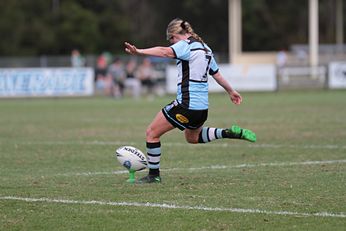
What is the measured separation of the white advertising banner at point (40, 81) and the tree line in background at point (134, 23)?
24934mm

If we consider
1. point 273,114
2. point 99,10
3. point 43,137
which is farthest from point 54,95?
point 99,10

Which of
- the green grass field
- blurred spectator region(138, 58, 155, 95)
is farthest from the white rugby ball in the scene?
blurred spectator region(138, 58, 155, 95)

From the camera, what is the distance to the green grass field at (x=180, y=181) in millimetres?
7727

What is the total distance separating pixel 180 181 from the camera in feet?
33.9

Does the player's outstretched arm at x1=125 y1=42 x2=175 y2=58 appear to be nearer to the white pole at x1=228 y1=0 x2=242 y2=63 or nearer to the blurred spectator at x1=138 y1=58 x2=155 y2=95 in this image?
the blurred spectator at x1=138 y1=58 x2=155 y2=95

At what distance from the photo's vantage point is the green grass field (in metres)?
7.73

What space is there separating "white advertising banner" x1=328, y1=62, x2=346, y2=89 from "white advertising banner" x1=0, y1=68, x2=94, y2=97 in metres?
11.8

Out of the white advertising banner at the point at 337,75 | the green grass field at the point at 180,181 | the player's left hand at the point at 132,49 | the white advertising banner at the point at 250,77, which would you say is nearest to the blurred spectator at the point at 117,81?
the white advertising banner at the point at 250,77

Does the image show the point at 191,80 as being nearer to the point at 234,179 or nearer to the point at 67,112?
the point at 234,179

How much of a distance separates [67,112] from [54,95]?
11.5m

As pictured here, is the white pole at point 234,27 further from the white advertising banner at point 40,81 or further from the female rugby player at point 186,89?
the female rugby player at point 186,89

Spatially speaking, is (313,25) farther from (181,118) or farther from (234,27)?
(181,118)

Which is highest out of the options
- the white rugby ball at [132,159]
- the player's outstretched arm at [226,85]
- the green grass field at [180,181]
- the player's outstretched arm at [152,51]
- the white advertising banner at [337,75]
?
the player's outstretched arm at [152,51]

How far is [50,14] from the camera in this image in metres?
65.7
